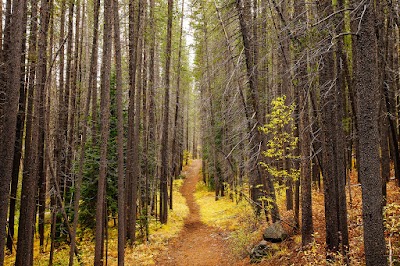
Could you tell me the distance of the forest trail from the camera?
12.0m

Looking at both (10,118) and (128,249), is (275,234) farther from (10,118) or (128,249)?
(10,118)

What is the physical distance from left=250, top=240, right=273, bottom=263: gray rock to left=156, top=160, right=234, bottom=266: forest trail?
1259mm

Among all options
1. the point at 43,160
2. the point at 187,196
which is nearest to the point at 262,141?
the point at 43,160

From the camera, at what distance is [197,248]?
13820 millimetres

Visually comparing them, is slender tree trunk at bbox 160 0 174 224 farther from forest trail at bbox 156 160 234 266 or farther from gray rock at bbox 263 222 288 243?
gray rock at bbox 263 222 288 243

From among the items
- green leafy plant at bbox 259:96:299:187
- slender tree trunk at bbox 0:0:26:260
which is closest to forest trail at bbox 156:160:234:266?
green leafy plant at bbox 259:96:299:187

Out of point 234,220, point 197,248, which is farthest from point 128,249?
point 234,220

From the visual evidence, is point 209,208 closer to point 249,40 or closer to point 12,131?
point 249,40

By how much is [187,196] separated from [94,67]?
2062 cm

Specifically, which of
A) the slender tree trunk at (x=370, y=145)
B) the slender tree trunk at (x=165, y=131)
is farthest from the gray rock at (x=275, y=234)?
the slender tree trunk at (x=165, y=131)

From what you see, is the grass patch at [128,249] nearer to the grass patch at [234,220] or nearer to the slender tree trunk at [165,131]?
the slender tree trunk at [165,131]

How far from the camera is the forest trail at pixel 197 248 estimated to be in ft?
39.3

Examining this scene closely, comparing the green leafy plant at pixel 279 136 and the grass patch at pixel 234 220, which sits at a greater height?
the green leafy plant at pixel 279 136

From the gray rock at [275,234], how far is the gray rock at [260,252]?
225 millimetres
